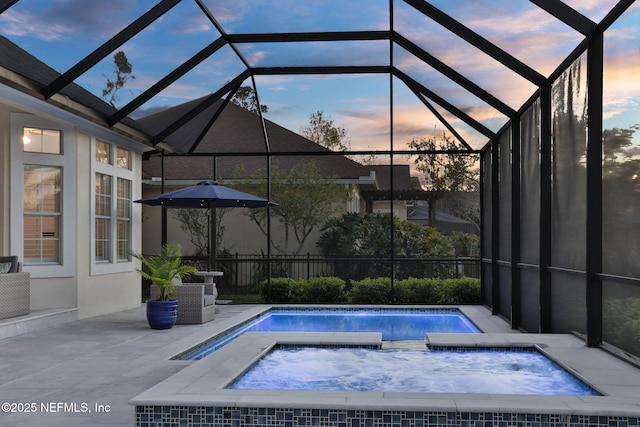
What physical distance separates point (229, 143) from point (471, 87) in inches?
235

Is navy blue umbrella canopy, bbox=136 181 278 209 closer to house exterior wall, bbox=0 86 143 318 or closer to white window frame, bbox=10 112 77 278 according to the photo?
house exterior wall, bbox=0 86 143 318

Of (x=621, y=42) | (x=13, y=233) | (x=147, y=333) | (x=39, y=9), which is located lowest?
(x=147, y=333)

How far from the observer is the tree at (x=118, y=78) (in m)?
9.05

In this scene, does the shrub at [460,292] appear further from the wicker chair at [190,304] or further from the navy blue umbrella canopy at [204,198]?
the wicker chair at [190,304]

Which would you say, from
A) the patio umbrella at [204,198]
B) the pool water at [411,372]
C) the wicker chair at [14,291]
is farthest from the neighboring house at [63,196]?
the pool water at [411,372]

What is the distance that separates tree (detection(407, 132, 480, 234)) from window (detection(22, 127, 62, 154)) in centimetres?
1029

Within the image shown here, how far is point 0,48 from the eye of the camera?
717 centimetres

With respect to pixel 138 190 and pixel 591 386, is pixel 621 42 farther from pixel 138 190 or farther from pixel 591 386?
pixel 138 190

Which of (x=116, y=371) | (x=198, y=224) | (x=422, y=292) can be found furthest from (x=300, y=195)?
(x=116, y=371)

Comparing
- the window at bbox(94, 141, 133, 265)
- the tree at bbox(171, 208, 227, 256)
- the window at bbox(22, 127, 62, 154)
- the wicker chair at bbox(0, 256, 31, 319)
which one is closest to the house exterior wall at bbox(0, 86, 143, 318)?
the window at bbox(22, 127, 62, 154)

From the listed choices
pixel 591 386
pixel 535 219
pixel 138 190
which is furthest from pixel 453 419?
pixel 138 190

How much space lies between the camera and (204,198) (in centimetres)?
1072

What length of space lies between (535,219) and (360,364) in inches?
122

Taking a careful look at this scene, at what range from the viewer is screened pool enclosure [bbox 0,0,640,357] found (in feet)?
18.9
